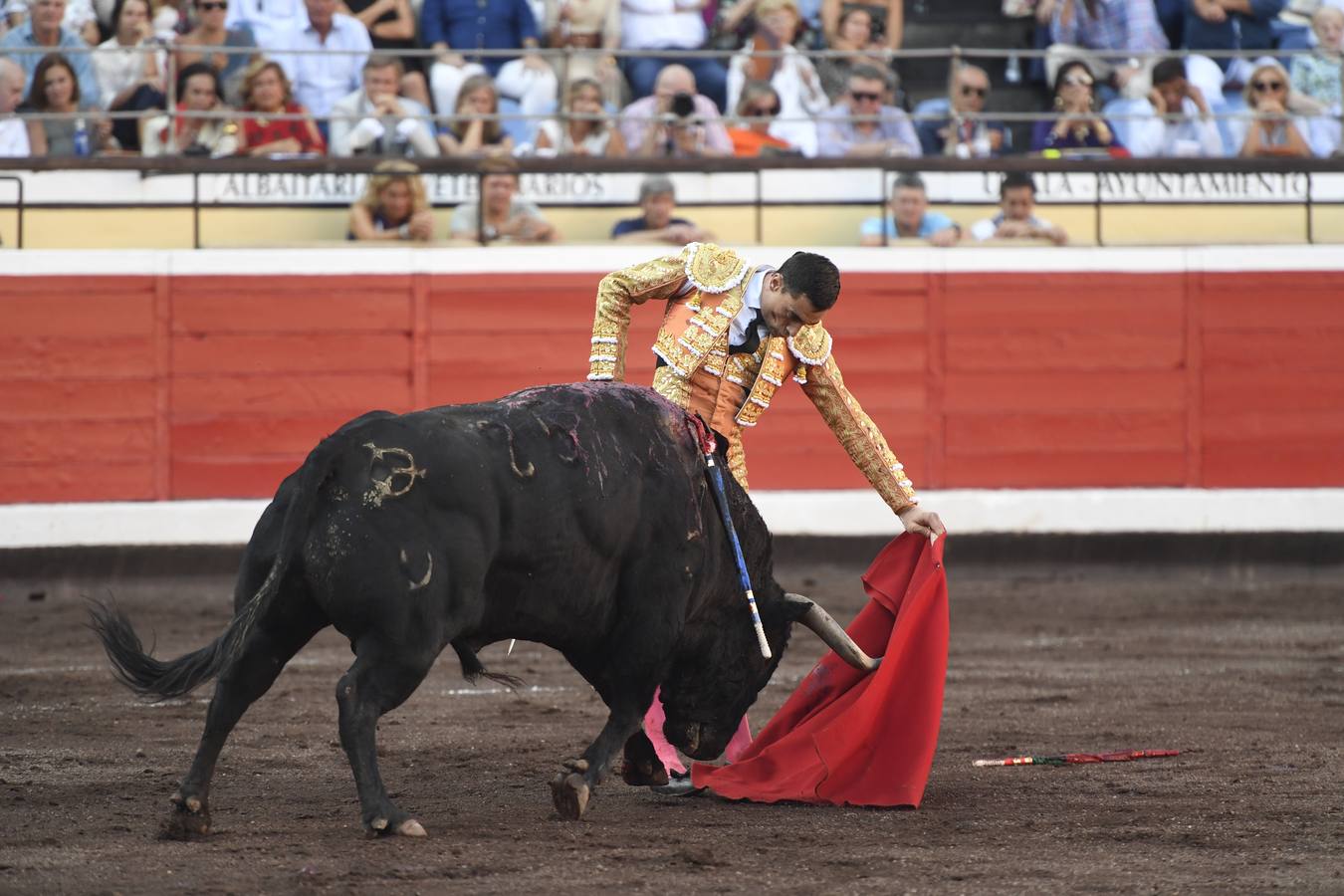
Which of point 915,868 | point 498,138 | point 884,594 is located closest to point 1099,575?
point 498,138

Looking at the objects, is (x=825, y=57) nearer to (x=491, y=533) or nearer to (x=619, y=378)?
(x=619, y=378)

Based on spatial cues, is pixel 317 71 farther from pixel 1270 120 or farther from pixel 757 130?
pixel 1270 120

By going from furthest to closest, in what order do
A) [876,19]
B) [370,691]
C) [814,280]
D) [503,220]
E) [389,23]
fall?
[876,19], [389,23], [503,220], [814,280], [370,691]

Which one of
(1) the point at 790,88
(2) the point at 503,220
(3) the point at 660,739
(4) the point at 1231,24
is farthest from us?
(4) the point at 1231,24

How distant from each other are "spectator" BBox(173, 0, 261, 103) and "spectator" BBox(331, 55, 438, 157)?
1.50 ft

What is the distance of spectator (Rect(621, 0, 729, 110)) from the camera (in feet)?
29.2

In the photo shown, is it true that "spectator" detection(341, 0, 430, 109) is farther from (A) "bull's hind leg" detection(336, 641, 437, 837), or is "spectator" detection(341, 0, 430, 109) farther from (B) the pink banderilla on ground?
(A) "bull's hind leg" detection(336, 641, 437, 837)

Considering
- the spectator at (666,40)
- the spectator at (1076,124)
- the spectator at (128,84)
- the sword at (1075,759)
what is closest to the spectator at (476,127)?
the spectator at (666,40)

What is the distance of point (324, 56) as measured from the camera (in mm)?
8625

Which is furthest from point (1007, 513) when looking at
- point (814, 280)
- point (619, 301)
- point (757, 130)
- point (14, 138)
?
point (814, 280)

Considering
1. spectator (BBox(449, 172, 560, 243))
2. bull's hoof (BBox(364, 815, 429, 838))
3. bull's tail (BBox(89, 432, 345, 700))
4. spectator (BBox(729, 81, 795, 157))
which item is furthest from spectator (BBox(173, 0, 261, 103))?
bull's hoof (BBox(364, 815, 429, 838))

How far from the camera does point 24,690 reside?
549 cm

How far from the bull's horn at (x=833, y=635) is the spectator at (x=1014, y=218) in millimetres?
4968

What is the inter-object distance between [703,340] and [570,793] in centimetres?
108
